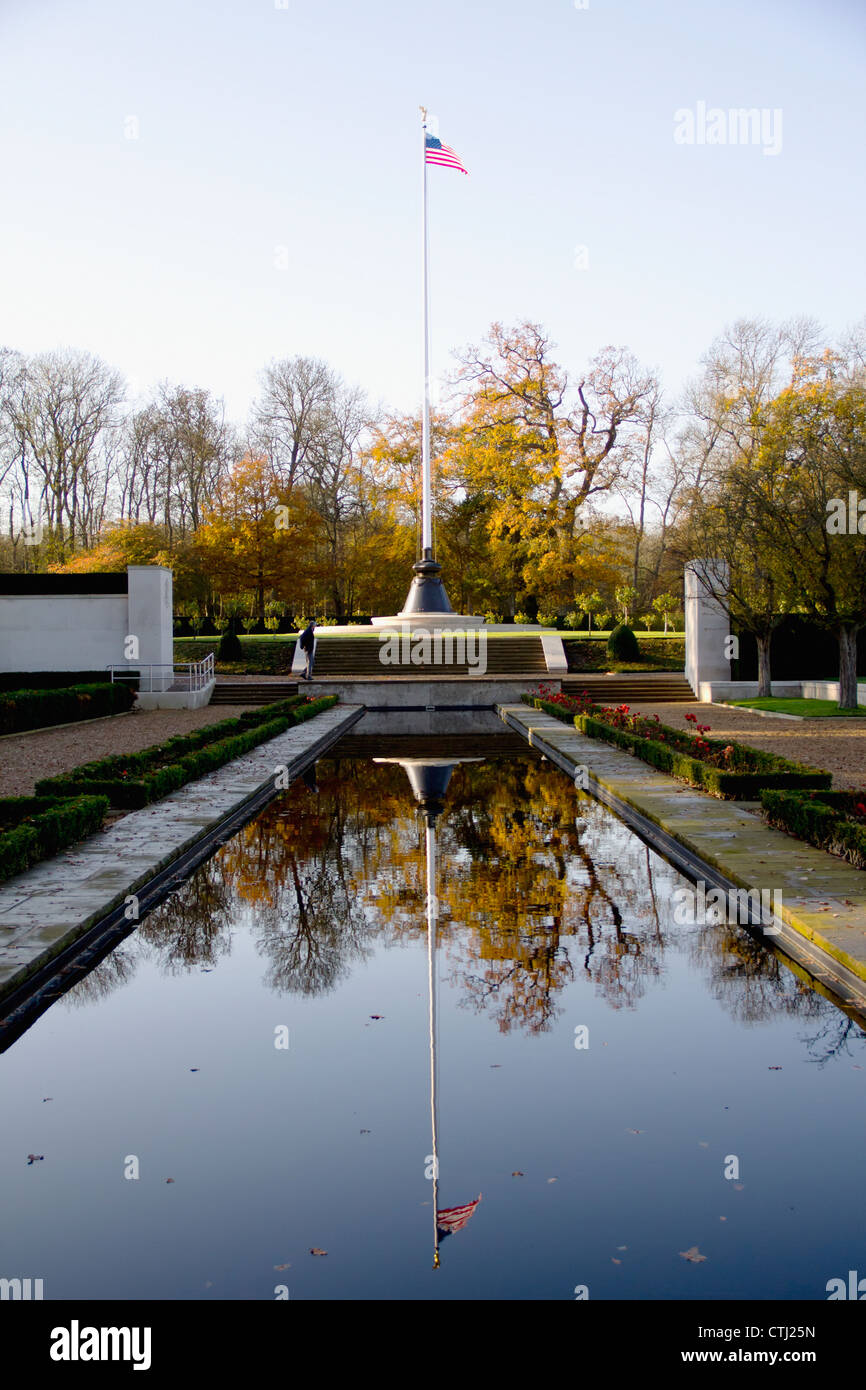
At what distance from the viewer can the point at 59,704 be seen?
21.4 m

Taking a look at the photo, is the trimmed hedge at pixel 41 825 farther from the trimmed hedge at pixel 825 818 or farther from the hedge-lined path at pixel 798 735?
the hedge-lined path at pixel 798 735

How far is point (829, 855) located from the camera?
8.54 metres

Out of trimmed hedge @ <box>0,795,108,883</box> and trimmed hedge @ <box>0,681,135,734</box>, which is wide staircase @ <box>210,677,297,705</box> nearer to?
trimmed hedge @ <box>0,681,135,734</box>

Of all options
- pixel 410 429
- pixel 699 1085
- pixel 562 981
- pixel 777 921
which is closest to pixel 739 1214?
pixel 699 1085

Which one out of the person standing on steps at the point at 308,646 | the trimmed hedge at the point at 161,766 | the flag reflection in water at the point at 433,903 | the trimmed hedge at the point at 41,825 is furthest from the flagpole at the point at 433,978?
the person standing on steps at the point at 308,646

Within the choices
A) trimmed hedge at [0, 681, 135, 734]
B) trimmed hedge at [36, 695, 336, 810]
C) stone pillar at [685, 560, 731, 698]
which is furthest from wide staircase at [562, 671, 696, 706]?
trimmed hedge at [0, 681, 135, 734]

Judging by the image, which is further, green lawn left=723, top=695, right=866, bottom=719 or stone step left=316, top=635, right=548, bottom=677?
stone step left=316, top=635, right=548, bottom=677

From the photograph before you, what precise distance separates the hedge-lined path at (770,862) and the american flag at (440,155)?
15.9 metres

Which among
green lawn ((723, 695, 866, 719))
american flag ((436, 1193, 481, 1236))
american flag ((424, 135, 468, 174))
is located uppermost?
american flag ((424, 135, 468, 174))

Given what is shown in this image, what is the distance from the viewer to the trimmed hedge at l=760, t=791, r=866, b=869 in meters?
8.27

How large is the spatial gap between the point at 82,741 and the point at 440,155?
15.5 m

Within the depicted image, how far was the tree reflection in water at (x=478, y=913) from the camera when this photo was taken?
5.64m

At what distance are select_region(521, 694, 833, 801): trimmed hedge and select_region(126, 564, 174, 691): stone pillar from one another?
1586 centimetres
